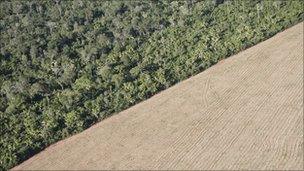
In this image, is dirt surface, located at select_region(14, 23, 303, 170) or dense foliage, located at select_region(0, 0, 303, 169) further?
dense foliage, located at select_region(0, 0, 303, 169)

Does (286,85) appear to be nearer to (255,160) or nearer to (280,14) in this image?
(255,160)

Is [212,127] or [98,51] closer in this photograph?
[212,127]

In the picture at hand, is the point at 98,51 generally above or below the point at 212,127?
above

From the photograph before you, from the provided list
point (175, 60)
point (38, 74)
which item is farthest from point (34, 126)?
point (175, 60)

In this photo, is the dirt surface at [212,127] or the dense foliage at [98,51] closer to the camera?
the dirt surface at [212,127]
